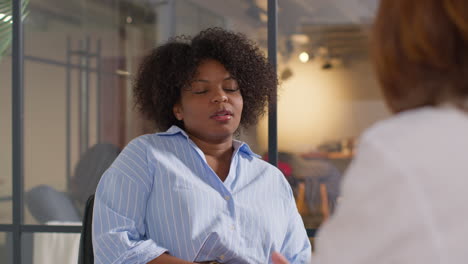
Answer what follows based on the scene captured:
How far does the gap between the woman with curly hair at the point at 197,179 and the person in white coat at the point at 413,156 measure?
1.13 m

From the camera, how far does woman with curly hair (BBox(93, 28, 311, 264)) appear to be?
1.87 m

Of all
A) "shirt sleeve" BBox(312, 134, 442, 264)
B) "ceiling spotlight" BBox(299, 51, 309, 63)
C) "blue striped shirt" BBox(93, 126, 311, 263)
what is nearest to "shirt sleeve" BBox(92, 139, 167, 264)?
"blue striped shirt" BBox(93, 126, 311, 263)

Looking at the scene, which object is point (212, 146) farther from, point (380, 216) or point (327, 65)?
point (380, 216)

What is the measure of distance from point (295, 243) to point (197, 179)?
0.42m

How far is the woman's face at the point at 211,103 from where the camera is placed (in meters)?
2.07

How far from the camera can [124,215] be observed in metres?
1.87

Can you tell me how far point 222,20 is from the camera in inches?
114

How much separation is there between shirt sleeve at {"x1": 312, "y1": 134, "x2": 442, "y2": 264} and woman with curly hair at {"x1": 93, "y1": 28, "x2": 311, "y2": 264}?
3.88 ft

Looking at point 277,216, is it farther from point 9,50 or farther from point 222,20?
point 9,50

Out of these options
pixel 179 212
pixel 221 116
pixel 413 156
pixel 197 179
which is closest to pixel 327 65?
pixel 221 116

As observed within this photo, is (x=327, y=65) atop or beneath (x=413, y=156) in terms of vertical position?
atop

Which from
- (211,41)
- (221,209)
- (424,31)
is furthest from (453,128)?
(211,41)

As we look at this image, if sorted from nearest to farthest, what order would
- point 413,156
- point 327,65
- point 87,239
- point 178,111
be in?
point 413,156 < point 87,239 < point 178,111 < point 327,65

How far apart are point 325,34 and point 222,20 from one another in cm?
54
